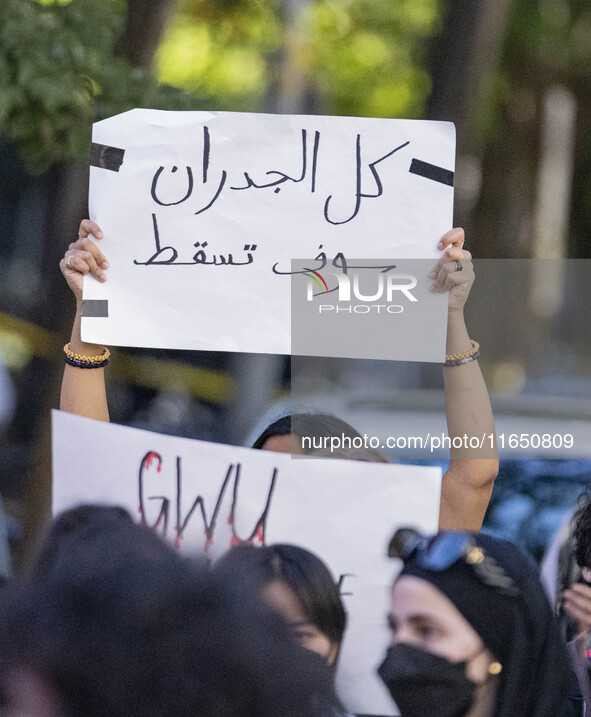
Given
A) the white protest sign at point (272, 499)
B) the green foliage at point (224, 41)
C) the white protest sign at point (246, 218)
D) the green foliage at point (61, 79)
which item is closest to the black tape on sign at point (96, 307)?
the white protest sign at point (246, 218)

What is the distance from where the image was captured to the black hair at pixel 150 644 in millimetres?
869

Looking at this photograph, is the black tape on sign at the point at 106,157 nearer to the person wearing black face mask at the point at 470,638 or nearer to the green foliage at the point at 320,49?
the person wearing black face mask at the point at 470,638

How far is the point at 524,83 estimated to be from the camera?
1144cm

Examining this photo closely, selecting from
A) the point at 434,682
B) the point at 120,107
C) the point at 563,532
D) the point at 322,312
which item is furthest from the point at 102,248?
the point at 120,107

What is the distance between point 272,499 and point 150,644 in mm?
655

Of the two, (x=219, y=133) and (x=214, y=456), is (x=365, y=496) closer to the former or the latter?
(x=214, y=456)

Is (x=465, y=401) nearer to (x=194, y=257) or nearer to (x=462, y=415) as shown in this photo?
(x=462, y=415)

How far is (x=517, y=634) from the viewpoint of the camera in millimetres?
1475

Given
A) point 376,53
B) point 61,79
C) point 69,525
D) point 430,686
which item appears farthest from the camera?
point 376,53

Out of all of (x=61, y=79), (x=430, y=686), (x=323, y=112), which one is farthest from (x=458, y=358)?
(x=323, y=112)

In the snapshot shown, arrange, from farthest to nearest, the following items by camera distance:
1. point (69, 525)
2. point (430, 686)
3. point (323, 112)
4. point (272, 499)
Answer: point (323, 112) < point (272, 499) < point (430, 686) < point (69, 525)

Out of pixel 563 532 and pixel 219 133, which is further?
pixel 563 532

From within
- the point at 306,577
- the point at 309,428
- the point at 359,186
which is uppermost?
the point at 359,186

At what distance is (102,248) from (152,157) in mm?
189
